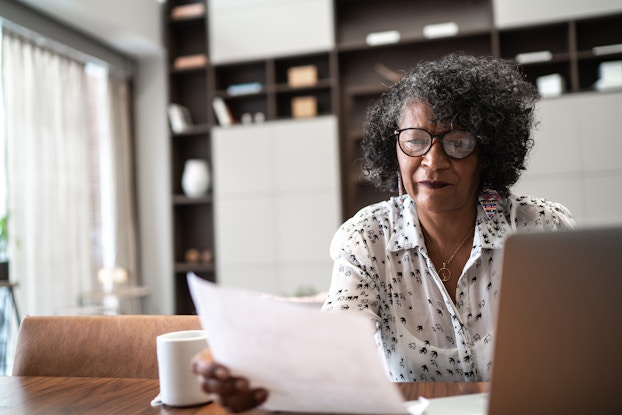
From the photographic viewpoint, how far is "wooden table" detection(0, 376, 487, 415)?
0.83 metres

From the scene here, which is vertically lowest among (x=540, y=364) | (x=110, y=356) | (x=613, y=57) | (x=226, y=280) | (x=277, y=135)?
(x=226, y=280)

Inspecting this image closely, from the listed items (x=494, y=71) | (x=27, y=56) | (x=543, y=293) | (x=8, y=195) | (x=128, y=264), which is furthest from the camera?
(x=128, y=264)

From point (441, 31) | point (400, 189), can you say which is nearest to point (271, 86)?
point (441, 31)

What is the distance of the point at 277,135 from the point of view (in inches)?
174

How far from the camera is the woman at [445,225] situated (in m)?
1.19

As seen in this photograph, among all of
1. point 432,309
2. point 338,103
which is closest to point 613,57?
point 338,103

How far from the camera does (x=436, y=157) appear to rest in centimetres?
122

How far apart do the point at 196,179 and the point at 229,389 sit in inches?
161

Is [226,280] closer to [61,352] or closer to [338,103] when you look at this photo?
[338,103]

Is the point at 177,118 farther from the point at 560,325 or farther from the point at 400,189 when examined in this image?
the point at 560,325

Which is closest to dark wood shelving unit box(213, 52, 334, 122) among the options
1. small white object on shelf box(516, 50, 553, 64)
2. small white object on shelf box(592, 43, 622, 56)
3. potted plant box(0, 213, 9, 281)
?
small white object on shelf box(516, 50, 553, 64)

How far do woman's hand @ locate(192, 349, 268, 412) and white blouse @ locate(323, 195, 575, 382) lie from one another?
488mm

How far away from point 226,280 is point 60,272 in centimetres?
121

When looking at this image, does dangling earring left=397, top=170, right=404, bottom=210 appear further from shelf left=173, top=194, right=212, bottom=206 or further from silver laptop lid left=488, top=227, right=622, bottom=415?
shelf left=173, top=194, right=212, bottom=206
